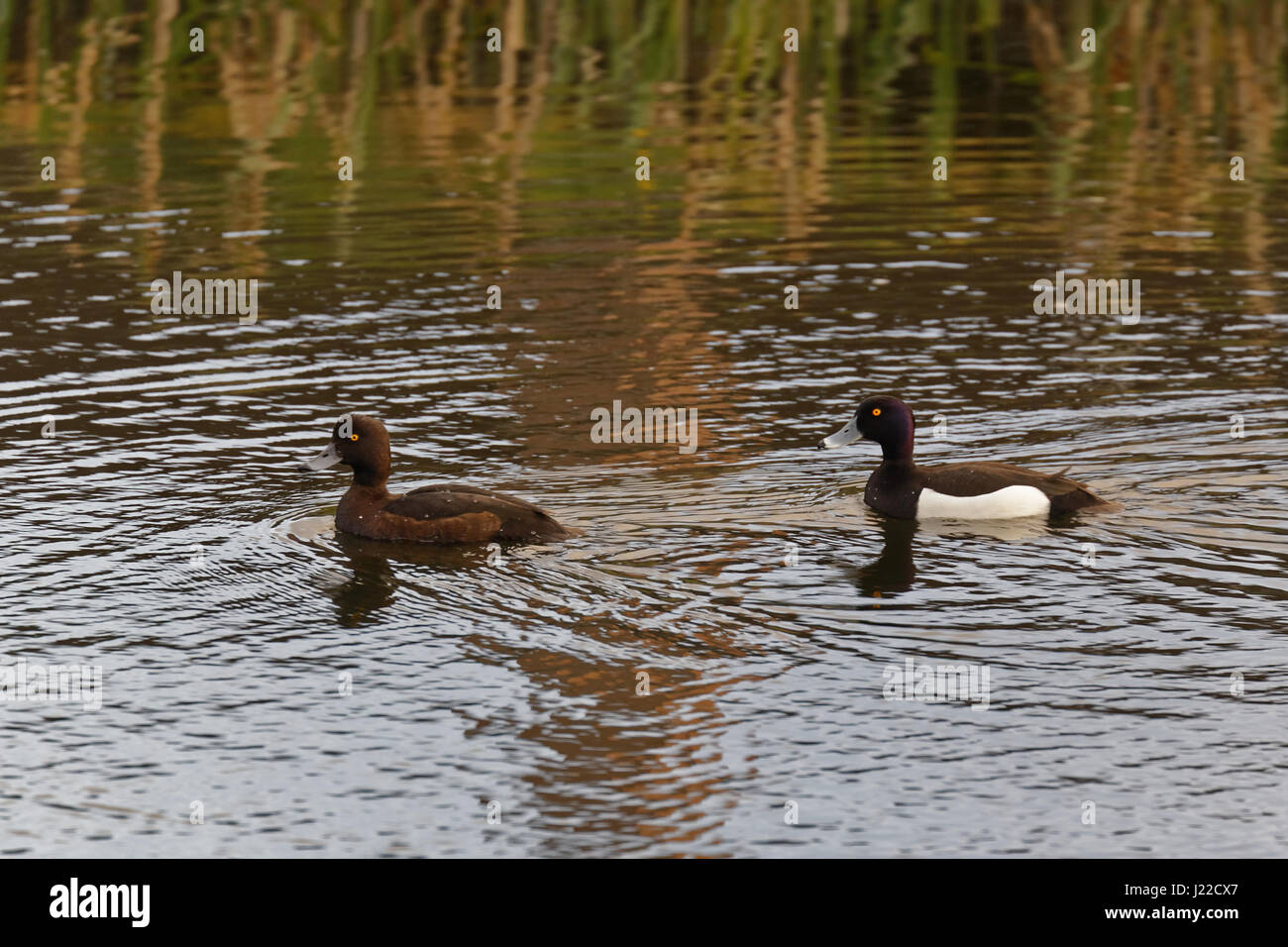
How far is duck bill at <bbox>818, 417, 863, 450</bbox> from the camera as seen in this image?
15555 millimetres

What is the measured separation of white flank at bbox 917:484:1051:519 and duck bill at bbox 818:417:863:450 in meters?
0.94

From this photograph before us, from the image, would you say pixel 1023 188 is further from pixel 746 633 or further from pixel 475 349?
pixel 746 633

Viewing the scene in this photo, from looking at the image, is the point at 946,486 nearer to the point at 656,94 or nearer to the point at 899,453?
the point at 899,453

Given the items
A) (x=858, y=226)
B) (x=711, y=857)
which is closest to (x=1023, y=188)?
(x=858, y=226)

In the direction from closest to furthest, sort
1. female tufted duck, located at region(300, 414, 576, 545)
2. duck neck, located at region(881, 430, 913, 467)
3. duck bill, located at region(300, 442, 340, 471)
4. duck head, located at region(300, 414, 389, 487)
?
female tufted duck, located at region(300, 414, 576, 545), duck head, located at region(300, 414, 389, 487), duck bill, located at region(300, 442, 340, 471), duck neck, located at region(881, 430, 913, 467)

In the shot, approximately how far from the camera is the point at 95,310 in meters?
22.1

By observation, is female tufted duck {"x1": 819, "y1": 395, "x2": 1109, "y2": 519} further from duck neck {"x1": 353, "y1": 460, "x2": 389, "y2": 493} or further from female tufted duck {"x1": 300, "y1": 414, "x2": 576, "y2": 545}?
duck neck {"x1": 353, "y1": 460, "x2": 389, "y2": 493}

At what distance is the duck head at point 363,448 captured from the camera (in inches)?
579

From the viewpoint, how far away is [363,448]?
14.7 meters

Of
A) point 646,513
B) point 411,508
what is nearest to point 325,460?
point 411,508

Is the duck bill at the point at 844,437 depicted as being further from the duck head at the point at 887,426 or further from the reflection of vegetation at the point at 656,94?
the reflection of vegetation at the point at 656,94

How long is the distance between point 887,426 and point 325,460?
160 inches

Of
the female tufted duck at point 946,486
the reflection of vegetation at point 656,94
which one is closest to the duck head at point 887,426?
the female tufted duck at point 946,486

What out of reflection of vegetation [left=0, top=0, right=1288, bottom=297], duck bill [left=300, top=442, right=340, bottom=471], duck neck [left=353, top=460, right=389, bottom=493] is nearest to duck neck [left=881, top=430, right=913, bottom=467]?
duck neck [left=353, top=460, right=389, bottom=493]
